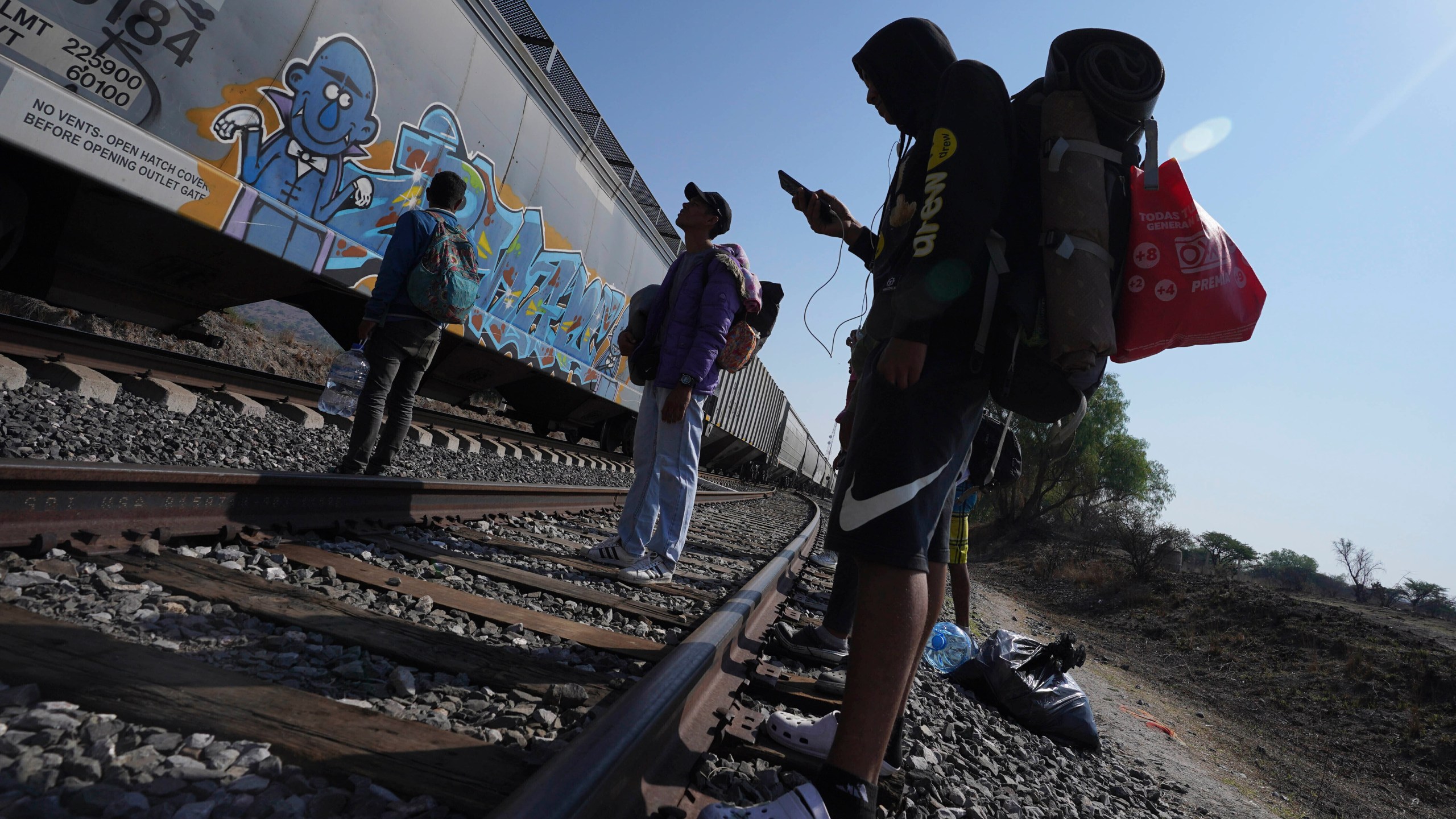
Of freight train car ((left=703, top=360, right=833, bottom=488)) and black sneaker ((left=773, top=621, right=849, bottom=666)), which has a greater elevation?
freight train car ((left=703, top=360, right=833, bottom=488))

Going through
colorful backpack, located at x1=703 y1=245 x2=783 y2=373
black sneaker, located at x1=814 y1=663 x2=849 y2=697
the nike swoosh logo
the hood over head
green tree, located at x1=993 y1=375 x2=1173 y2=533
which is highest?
Result: green tree, located at x1=993 y1=375 x2=1173 y2=533

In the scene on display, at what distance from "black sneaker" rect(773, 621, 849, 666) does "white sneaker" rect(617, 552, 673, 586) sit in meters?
0.81

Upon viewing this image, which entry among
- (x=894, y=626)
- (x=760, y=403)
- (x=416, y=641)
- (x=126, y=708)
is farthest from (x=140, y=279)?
(x=760, y=403)

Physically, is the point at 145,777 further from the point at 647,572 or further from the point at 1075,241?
the point at 647,572

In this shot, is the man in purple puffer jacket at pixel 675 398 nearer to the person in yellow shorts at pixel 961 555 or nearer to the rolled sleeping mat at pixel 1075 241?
the person in yellow shorts at pixel 961 555

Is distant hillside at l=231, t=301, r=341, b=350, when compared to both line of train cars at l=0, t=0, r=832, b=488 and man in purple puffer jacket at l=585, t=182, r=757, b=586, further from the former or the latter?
man in purple puffer jacket at l=585, t=182, r=757, b=586

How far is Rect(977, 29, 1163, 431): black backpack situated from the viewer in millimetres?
1543

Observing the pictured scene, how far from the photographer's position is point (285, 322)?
14.8 m

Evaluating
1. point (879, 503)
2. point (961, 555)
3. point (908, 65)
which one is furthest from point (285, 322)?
point (879, 503)

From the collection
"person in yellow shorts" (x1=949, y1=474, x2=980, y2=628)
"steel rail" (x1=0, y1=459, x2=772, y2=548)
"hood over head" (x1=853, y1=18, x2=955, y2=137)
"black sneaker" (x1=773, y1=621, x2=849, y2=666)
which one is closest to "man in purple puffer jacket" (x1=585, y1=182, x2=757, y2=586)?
"black sneaker" (x1=773, y1=621, x2=849, y2=666)

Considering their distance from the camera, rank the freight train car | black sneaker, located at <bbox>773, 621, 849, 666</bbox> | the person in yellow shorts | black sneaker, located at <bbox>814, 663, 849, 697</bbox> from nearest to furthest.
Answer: black sneaker, located at <bbox>814, 663, 849, 697</bbox> < black sneaker, located at <bbox>773, 621, 849, 666</bbox> < the person in yellow shorts < the freight train car

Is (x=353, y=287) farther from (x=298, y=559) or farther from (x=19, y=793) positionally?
(x=19, y=793)

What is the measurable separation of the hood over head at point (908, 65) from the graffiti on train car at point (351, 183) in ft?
13.4

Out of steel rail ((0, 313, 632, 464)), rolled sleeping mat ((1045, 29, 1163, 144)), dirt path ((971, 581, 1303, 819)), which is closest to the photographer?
rolled sleeping mat ((1045, 29, 1163, 144))
